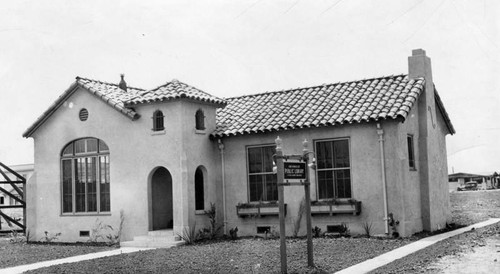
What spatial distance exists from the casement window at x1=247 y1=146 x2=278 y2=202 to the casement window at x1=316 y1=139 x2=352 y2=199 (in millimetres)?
1635

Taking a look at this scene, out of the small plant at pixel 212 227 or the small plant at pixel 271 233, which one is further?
the small plant at pixel 212 227

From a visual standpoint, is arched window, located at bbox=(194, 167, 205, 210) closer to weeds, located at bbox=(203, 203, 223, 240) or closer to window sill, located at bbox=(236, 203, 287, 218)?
weeds, located at bbox=(203, 203, 223, 240)

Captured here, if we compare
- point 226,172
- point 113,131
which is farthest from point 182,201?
point 113,131

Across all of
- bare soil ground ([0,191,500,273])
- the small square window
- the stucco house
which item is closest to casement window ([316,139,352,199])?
the stucco house

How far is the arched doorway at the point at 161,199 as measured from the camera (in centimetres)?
2008

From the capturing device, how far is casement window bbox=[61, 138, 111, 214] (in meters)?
20.1

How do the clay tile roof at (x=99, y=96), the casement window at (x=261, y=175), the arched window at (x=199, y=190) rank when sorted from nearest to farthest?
the casement window at (x=261, y=175) < the clay tile roof at (x=99, y=96) < the arched window at (x=199, y=190)

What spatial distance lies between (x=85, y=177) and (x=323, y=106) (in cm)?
882

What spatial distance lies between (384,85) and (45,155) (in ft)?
41.3

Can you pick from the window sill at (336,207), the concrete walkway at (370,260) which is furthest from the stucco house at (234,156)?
the concrete walkway at (370,260)

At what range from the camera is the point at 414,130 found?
18953mm

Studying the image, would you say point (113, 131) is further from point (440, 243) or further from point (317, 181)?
point (440, 243)

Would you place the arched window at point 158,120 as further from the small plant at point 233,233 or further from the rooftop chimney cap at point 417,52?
the rooftop chimney cap at point 417,52

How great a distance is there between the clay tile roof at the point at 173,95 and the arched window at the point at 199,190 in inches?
97.9
